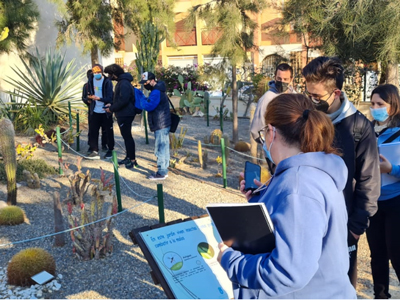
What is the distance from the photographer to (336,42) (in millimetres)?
8266

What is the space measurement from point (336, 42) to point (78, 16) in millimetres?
7046

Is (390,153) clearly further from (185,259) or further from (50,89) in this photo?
(50,89)

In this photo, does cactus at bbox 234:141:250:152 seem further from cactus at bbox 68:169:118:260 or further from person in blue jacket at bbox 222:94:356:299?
person in blue jacket at bbox 222:94:356:299

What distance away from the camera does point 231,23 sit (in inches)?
336

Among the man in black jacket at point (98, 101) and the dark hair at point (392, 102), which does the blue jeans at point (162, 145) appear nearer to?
the man in black jacket at point (98, 101)

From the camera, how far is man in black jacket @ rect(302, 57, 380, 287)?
8.16 ft

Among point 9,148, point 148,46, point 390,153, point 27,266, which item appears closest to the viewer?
point 390,153

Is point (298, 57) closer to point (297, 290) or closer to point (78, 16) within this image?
point (78, 16)

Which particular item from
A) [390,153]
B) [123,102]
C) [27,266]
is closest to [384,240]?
[390,153]

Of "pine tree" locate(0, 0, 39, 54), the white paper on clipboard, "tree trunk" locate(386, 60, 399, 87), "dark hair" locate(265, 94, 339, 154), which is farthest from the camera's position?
"pine tree" locate(0, 0, 39, 54)

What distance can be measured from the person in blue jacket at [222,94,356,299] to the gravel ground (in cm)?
231

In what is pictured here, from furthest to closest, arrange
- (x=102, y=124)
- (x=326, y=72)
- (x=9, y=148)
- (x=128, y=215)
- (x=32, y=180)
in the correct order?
(x=102, y=124) < (x=32, y=180) < (x=128, y=215) < (x=9, y=148) < (x=326, y=72)

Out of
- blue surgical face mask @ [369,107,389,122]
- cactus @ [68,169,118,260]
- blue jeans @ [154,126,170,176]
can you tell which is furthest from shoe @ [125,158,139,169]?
blue surgical face mask @ [369,107,389,122]

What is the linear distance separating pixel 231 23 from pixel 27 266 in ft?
20.7
